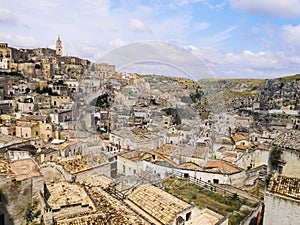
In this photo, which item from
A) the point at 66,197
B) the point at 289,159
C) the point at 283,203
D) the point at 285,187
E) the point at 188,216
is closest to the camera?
the point at 283,203

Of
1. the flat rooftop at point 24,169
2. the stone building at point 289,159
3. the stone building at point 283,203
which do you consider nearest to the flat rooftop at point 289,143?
the stone building at point 289,159

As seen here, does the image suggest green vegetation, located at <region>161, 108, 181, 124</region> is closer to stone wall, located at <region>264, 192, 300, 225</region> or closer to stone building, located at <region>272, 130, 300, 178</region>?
stone building, located at <region>272, 130, 300, 178</region>

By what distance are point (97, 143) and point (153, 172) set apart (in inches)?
225

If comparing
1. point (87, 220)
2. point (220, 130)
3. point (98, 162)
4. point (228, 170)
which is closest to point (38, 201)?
point (87, 220)

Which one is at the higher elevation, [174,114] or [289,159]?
[174,114]

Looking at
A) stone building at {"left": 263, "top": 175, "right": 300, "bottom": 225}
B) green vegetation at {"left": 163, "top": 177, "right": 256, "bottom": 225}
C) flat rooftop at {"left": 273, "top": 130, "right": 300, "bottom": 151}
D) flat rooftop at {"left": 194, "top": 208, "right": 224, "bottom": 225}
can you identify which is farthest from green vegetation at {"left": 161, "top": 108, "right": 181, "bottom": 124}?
stone building at {"left": 263, "top": 175, "right": 300, "bottom": 225}

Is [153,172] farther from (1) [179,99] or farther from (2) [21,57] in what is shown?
(2) [21,57]

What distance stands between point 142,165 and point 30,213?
20.8 feet

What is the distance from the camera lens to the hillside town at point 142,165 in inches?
246

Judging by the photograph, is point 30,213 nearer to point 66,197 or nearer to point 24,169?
point 66,197

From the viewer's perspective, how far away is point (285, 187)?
5.92m

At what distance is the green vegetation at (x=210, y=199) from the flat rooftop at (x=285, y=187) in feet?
5.47

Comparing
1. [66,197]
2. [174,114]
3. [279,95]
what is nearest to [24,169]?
[66,197]

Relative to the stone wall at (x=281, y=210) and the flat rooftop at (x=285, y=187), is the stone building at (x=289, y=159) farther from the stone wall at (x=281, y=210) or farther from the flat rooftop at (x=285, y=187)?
the stone wall at (x=281, y=210)
